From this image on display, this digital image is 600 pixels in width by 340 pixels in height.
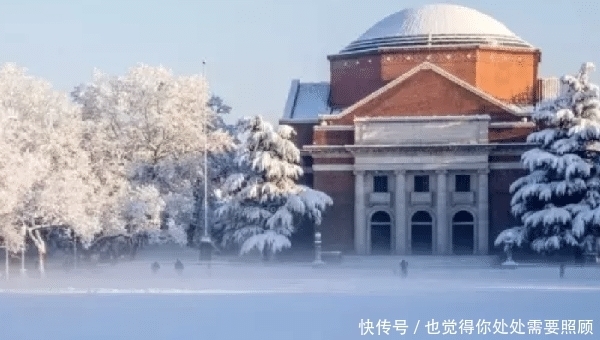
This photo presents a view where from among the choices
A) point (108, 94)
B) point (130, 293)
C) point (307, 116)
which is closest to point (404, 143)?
point (307, 116)

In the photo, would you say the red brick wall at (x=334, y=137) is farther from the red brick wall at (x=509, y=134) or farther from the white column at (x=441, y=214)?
the red brick wall at (x=509, y=134)

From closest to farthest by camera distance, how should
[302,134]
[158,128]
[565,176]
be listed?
[565,176]
[158,128]
[302,134]

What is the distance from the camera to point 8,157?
48031 mm

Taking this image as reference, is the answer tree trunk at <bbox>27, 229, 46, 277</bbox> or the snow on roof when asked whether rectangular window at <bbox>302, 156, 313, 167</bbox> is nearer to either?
the snow on roof

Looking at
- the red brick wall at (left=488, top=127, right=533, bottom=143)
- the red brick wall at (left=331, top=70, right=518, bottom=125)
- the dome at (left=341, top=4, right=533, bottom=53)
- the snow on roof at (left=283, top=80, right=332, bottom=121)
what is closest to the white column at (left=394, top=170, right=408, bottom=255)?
the red brick wall at (left=331, top=70, right=518, bottom=125)

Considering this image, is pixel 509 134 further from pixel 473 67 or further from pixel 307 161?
pixel 307 161

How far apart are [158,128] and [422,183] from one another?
612 inches

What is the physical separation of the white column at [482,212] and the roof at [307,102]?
36.9 feet

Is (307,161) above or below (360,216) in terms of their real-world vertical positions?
above

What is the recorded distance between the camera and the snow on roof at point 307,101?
230ft

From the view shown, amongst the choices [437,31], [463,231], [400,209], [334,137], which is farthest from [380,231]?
[437,31]

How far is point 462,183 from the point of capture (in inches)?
2510

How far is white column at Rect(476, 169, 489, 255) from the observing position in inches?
2470

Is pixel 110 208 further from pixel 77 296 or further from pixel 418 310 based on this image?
pixel 418 310
